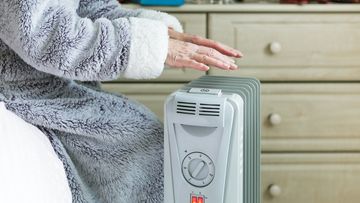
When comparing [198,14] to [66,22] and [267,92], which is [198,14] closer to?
[267,92]

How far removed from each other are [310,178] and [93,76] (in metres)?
0.99

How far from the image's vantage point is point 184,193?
3.59 feet

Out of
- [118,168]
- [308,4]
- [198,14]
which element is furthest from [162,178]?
[308,4]

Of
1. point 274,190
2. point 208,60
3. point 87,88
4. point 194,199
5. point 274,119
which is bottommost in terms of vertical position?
point 274,190

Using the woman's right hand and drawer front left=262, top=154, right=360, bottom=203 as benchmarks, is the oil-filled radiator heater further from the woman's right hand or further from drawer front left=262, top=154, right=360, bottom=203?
drawer front left=262, top=154, right=360, bottom=203

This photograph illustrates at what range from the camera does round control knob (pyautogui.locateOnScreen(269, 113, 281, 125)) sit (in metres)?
1.81

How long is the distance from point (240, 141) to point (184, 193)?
0.44 feet

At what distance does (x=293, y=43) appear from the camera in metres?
1.77

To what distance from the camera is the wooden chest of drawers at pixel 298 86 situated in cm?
175

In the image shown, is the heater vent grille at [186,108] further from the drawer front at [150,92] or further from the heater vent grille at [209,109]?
the drawer front at [150,92]

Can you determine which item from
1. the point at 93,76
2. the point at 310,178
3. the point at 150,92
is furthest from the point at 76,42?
the point at 310,178

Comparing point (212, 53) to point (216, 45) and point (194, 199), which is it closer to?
point (216, 45)

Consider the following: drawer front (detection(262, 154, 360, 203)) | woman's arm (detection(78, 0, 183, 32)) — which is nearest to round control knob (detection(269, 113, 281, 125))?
drawer front (detection(262, 154, 360, 203))

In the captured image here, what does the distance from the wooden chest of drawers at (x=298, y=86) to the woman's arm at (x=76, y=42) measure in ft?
2.33
